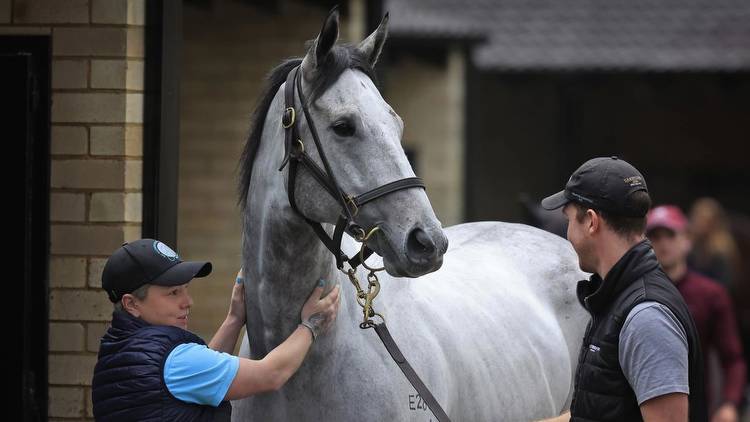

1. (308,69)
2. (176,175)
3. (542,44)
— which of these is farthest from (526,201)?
(542,44)

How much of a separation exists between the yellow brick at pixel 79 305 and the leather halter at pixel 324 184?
108cm

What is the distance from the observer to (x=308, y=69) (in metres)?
4.16

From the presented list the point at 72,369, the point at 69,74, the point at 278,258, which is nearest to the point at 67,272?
the point at 72,369

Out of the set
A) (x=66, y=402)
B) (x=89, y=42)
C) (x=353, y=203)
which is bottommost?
(x=66, y=402)

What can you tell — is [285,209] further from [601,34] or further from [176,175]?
[601,34]

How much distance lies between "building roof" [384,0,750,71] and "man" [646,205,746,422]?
8.47 metres

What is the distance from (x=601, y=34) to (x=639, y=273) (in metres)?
14.3

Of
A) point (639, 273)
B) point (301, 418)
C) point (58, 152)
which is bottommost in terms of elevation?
point (301, 418)

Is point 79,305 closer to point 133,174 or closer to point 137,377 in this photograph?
point 133,174

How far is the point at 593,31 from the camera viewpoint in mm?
17578

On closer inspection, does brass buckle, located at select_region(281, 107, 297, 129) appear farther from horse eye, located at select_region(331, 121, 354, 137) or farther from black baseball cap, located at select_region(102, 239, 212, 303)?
black baseball cap, located at select_region(102, 239, 212, 303)

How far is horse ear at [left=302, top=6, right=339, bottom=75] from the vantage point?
4.04 m

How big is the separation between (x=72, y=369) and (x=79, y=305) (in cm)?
24

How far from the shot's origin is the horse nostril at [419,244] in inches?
151
